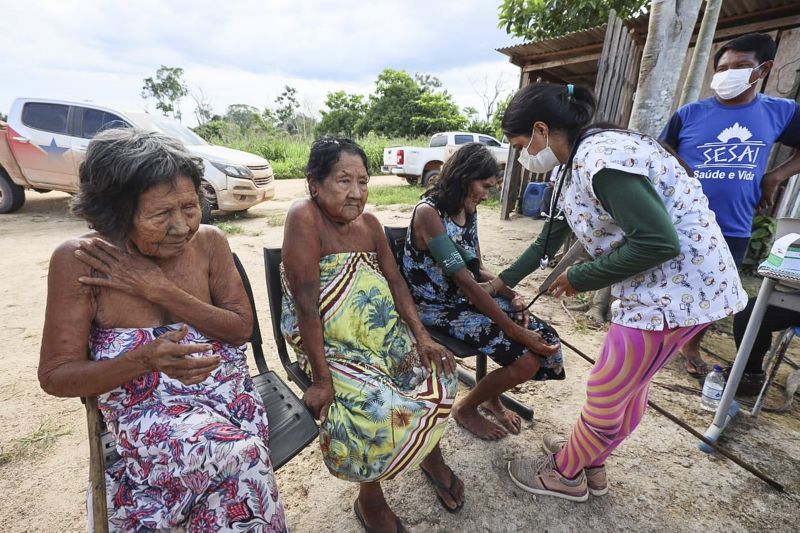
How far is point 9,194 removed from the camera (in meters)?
6.89

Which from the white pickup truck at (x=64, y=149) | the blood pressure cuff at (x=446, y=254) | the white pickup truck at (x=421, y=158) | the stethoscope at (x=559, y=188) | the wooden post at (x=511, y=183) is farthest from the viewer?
the white pickup truck at (x=421, y=158)

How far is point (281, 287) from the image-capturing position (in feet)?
5.90

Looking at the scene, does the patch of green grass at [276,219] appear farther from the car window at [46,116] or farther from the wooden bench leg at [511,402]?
the wooden bench leg at [511,402]

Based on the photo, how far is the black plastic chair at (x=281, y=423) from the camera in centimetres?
134

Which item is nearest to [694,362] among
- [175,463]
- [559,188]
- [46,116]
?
[559,188]

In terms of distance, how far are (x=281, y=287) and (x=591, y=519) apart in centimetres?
174

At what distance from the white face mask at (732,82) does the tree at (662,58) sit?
63cm

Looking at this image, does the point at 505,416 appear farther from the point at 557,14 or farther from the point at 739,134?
the point at 557,14

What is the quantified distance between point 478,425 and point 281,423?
46.9 inches

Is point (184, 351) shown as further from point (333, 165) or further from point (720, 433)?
point (720, 433)

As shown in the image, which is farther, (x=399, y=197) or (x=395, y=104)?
(x=395, y=104)

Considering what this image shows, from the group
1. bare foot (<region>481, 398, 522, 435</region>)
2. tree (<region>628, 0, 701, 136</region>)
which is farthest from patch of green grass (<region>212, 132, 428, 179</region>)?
bare foot (<region>481, 398, 522, 435</region>)

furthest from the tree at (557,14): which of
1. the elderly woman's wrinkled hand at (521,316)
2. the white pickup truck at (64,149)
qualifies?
the elderly woman's wrinkled hand at (521,316)

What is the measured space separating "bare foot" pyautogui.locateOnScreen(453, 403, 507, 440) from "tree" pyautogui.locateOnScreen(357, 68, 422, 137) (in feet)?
72.2
